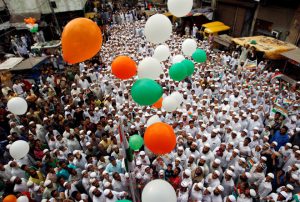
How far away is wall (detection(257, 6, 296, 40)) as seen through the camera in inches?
419

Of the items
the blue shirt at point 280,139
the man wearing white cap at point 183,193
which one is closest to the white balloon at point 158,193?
the man wearing white cap at point 183,193

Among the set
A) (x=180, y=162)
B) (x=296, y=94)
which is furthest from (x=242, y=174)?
(x=296, y=94)

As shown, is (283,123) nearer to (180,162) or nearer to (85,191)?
(180,162)

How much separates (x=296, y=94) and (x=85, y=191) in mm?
6685

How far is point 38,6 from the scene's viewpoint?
16516mm

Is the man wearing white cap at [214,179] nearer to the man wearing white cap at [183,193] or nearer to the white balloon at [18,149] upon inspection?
the man wearing white cap at [183,193]

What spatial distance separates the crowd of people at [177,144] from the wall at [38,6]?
420 inches

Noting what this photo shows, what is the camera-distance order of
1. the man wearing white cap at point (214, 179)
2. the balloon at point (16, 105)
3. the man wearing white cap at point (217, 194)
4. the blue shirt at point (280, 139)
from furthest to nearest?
1. the balloon at point (16, 105)
2. the blue shirt at point (280, 139)
3. the man wearing white cap at point (214, 179)
4. the man wearing white cap at point (217, 194)

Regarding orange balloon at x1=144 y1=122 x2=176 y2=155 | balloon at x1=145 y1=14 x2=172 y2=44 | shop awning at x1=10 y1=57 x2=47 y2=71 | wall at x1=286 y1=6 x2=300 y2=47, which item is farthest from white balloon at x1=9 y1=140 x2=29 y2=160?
wall at x1=286 y1=6 x2=300 y2=47

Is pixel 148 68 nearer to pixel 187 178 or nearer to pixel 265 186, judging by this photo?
pixel 187 178

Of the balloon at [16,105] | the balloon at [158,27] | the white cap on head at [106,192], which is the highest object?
the balloon at [158,27]

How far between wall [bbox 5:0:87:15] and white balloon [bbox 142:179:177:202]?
17540mm

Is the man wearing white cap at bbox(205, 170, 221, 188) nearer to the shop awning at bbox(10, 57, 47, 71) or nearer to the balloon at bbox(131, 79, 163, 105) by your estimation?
the balloon at bbox(131, 79, 163, 105)

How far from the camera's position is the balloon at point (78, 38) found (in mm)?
3115
